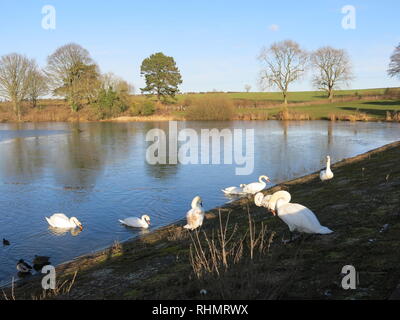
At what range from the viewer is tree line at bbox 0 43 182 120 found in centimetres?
6309

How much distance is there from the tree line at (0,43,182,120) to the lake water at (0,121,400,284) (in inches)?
1297

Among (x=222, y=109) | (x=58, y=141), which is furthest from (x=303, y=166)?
(x=222, y=109)

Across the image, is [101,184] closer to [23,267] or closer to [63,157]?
[63,157]

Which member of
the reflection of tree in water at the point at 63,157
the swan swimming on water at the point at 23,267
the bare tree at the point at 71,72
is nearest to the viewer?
the swan swimming on water at the point at 23,267

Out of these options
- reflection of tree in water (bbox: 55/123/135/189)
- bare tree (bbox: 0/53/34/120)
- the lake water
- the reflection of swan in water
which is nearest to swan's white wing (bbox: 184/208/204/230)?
the lake water

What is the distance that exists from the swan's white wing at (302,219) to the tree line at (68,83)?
201 feet

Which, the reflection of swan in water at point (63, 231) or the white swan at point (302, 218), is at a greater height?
the white swan at point (302, 218)

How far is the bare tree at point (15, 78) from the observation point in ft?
209

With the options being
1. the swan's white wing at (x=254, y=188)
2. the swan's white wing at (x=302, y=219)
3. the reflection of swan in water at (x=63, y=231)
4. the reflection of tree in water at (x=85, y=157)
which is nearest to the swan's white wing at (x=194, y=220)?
the reflection of swan in water at (x=63, y=231)

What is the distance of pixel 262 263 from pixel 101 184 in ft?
44.3

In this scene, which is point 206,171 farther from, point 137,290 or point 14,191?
point 137,290

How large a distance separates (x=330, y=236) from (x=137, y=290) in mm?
3737

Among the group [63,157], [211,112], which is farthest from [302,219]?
[211,112]

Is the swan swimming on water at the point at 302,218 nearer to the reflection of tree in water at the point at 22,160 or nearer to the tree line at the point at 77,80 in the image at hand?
the reflection of tree in water at the point at 22,160
